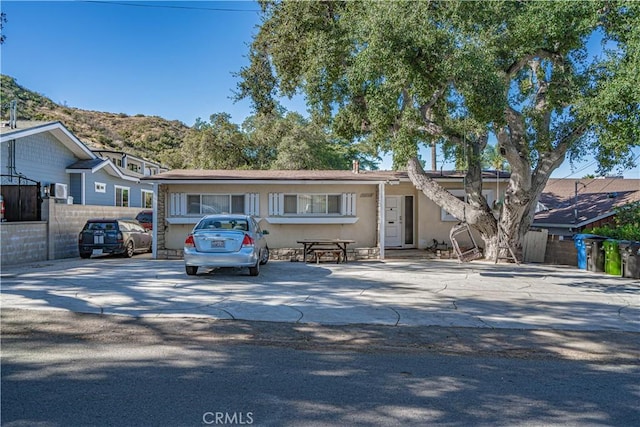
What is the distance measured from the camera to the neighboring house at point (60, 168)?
60.1 feet

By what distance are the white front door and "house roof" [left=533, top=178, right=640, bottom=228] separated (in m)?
9.09

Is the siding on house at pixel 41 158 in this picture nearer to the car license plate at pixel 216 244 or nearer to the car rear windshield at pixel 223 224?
the car rear windshield at pixel 223 224

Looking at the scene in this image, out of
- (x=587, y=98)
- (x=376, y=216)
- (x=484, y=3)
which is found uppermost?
(x=484, y=3)

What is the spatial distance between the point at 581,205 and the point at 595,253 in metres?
11.8

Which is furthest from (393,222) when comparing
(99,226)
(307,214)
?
(99,226)

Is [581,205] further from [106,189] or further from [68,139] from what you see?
[68,139]

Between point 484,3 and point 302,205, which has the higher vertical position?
point 484,3

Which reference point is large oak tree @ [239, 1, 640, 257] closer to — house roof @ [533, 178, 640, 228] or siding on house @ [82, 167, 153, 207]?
house roof @ [533, 178, 640, 228]

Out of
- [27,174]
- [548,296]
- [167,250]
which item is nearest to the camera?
[548,296]

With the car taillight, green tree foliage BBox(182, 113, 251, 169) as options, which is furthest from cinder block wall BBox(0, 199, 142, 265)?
green tree foliage BBox(182, 113, 251, 169)

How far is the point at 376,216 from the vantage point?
17344 millimetres

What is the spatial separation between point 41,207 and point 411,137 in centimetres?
1232

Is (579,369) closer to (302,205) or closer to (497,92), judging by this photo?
(497,92)

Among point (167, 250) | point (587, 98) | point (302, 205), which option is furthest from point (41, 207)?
point (587, 98)
